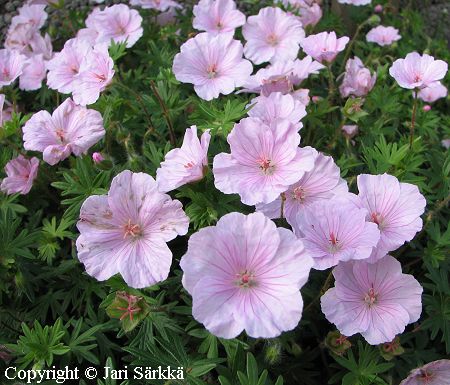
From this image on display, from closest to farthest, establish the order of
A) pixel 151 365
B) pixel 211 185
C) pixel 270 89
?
pixel 151 365 → pixel 211 185 → pixel 270 89

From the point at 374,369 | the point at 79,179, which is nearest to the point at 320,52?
the point at 79,179

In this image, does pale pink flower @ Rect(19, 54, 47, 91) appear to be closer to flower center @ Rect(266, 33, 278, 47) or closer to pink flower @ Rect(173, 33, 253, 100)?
pink flower @ Rect(173, 33, 253, 100)

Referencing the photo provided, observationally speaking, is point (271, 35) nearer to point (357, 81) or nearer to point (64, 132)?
point (357, 81)

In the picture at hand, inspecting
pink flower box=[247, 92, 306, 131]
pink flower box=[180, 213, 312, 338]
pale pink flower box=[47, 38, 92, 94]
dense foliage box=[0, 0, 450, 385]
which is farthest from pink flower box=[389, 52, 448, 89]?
pale pink flower box=[47, 38, 92, 94]

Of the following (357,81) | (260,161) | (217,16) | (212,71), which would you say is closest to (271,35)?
(217,16)

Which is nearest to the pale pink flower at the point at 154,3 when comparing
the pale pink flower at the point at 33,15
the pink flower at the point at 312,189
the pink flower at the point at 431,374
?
the pale pink flower at the point at 33,15

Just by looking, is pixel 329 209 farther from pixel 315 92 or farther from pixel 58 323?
pixel 315 92
